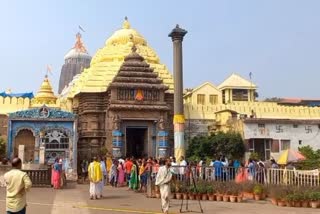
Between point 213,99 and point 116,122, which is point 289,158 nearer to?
point 116,122

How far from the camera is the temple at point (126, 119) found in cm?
3475

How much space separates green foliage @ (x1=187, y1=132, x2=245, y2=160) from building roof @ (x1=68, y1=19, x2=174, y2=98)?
17.9ft

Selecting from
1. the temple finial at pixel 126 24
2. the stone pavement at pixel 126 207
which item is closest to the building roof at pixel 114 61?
the temple finial at pixel 126 24

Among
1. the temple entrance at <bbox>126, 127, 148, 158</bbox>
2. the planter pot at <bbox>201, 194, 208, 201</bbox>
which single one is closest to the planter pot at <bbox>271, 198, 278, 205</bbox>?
the planter pot at <bbox>201, 194, 208, 201</bbox>

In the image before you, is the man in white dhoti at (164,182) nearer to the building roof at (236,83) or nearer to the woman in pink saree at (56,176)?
the woman in pink saree at (56,176)

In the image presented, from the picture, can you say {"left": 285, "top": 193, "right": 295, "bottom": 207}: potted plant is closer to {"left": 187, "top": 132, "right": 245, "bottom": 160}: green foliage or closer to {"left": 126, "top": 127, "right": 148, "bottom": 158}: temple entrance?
{"left": 187, "top": 132, "right": 245, "bottom": 160}: green foliage

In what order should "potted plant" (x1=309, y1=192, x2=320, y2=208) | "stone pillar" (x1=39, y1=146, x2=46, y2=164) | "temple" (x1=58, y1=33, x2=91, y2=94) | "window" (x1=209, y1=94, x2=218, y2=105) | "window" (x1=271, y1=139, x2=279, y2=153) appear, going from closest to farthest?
"potted plant" (x1=309, y1=192, x2=320, y2=208), "stone pillar" (x1=39, y1=146, x2=46, y2=164), "window" (x1=271, y1=139, x2=279, y2=153), "window" (x1=209, y1=94, x2=218, y2=105), "temple" (x1=58, y1=33, x2=91, y2=94)

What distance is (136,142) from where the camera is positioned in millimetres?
42469

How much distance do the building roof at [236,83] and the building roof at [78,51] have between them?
39206 millimetres

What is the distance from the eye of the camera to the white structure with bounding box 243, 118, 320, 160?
39438mm

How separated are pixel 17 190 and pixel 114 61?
3687 cm

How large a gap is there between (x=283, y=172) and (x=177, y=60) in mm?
11640

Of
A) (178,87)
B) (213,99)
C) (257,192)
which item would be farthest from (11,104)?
(257,192)

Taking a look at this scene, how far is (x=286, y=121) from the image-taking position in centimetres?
4031
